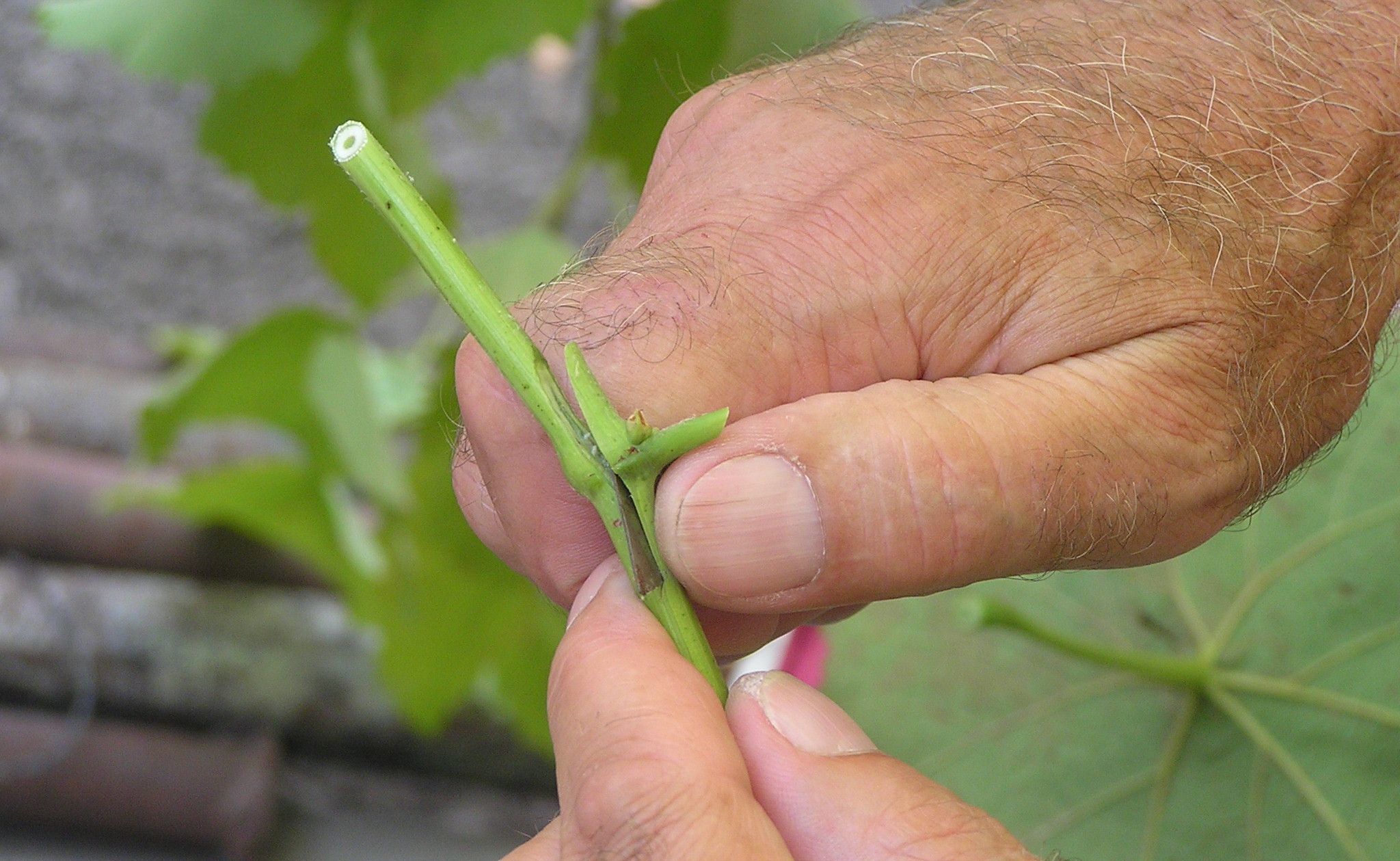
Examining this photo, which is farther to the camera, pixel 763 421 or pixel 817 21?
pixel 817 21

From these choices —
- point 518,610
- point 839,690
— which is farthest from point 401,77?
point 839,690

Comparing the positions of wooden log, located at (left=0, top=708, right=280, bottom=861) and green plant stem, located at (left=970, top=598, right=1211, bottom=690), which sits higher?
wooden log, located at (left=0, top=708, right=280, bottom=861)

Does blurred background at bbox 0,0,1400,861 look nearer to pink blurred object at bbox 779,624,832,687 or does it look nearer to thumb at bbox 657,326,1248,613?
pink blurred object at bbox 779,624,832,687

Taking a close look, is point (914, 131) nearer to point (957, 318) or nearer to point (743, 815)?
point (957, 318)

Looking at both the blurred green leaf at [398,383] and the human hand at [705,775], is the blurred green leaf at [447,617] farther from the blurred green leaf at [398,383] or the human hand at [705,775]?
the human hand at [705,775]

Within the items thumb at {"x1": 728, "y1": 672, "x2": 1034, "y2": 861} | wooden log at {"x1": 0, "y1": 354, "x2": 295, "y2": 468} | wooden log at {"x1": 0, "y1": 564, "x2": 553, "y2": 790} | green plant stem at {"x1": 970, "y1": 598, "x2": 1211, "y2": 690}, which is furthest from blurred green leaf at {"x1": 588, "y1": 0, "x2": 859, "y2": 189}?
wooden log at {"x1": 0, "y1": 354, "x2": 295, "y2": 468}

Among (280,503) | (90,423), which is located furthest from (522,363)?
(90,423)

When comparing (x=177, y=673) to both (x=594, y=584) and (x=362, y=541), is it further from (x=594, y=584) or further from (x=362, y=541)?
(x=594, y=584)

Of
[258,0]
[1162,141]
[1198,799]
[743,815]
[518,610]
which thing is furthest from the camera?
[518,610]
